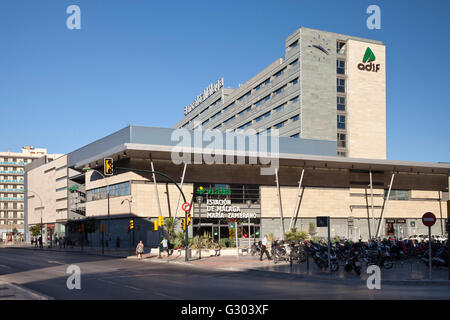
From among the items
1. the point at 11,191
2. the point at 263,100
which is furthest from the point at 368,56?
the point at 11,191

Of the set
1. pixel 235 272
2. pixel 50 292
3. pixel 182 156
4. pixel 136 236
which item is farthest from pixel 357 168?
pixel 50 292

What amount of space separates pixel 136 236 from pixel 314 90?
123ft

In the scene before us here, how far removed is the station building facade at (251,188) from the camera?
173 ft

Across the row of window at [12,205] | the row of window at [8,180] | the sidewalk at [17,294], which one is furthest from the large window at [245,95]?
the row of window at [12,205]

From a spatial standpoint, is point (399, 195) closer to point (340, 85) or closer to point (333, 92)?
point (333, 92)

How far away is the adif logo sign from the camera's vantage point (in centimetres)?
7869

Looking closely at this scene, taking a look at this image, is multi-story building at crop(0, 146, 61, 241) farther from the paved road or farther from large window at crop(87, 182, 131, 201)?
the paved road

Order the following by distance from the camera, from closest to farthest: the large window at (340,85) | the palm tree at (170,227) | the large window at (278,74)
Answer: the palm tree at (170,227) < the large window at (340,85) < the large window at (278,74)

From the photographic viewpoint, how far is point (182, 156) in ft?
174
